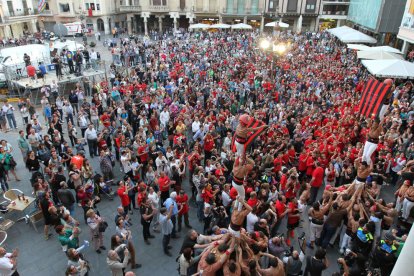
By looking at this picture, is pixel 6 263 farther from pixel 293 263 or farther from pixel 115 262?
pixel 293 263

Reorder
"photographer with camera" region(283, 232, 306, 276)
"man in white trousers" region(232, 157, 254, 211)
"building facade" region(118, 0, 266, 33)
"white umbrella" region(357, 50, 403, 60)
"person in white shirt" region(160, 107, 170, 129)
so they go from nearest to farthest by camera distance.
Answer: "man in white trousers" region(232, 157, 254, 211) → "photographer with camera" region(283, 232, 306, 276) → "person in white shirt" region(160, 107, 170, 129) → "white umbrella" region(357, 50, 403, 60) → "building facade" region(118, 0, 266, 33)

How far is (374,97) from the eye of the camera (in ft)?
26.1

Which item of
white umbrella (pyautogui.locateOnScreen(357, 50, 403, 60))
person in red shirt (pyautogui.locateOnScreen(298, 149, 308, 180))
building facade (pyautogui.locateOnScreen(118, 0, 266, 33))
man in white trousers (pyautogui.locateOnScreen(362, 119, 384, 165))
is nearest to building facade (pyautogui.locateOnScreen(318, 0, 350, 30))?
building facade (pyautogui.locateOnScreen(118, 0, 266, 33))

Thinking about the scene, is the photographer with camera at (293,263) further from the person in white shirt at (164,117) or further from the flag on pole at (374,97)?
the person in white shirt at (164,117)

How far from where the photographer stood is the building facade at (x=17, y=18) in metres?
41.5

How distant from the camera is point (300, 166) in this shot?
34.1 ft

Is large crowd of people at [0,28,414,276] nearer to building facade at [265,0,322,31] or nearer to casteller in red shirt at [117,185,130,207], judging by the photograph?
casteller in red shirt at [117,185,130,207]

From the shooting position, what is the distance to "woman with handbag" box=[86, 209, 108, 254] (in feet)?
24.6

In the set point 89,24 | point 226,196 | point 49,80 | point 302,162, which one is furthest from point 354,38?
point 89,24

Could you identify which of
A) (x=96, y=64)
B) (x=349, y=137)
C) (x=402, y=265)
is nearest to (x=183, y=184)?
(x=349, y=137)

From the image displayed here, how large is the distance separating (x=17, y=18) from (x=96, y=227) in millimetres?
46619

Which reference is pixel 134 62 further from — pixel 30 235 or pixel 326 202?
pixel 326 202

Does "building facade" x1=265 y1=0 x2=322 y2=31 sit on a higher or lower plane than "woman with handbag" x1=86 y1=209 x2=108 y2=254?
higher

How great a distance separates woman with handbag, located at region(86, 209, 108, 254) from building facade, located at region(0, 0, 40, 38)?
142 feet
